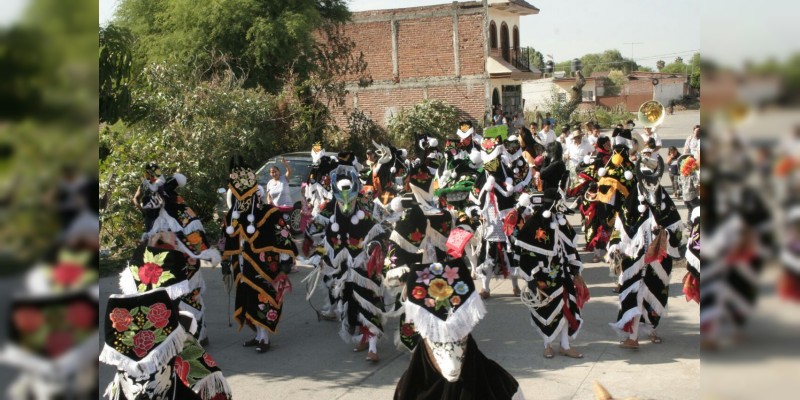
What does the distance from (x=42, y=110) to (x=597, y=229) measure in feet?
40.1

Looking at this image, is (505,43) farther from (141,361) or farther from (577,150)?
(141,361)

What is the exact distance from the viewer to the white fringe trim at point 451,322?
5387 millimetres

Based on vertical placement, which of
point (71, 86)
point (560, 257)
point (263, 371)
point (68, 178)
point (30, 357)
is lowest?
point (263, 371)

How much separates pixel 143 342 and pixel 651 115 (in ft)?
29.1

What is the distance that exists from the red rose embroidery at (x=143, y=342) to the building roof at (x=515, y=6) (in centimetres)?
3276

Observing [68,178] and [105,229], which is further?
[105,229]

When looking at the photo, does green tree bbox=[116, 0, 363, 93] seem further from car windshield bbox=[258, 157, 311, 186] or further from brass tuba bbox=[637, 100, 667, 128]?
brass tuba bbox=[637, 100, 667, 128]

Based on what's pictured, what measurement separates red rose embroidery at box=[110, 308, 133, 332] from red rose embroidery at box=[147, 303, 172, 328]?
0.12m

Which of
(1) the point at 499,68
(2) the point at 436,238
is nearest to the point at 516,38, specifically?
(1) the point at 499,68

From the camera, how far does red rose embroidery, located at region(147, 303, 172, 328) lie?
15.7 feet

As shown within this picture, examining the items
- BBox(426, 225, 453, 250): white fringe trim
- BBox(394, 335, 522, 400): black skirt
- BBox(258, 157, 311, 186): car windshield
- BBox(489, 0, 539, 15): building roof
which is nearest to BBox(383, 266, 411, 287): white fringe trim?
BBox(426, 225, 453, 250): white fringe trim

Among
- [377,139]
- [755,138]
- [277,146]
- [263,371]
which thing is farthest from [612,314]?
[377,139]

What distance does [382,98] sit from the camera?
122 ft

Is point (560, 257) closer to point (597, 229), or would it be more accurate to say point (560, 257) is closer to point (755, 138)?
point (597, 229)
